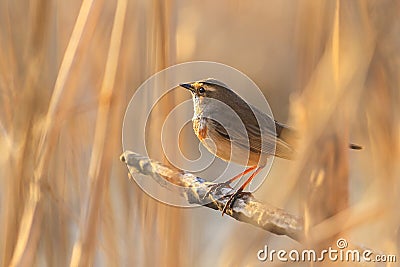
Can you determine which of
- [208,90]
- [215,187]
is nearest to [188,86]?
[208,90]

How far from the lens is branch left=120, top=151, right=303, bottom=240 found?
777 millimetres

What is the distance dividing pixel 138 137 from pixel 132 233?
0.52ft

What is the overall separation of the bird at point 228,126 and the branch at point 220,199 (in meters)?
0.01

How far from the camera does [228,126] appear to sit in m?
0.85

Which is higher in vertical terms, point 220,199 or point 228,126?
point 228,126

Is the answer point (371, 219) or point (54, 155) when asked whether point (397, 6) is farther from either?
point (54, 155)

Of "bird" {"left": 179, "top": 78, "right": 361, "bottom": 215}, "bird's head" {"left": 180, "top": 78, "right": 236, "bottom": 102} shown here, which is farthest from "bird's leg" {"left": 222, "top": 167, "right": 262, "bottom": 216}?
"bird's head" {"left": 180, "top": 78, "right": 236, "bottom": 102}

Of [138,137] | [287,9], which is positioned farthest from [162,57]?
[287,9]

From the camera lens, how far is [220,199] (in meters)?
0.86

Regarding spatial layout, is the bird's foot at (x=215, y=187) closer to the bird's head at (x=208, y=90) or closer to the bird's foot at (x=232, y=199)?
the bird's foot at (x=232, y=199)

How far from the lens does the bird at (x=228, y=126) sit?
2.76ft

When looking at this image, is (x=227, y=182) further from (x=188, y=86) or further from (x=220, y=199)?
(x=188, y=86)

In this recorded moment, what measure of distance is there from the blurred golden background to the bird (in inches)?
1.6

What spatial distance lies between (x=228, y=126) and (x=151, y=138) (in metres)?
0.13
